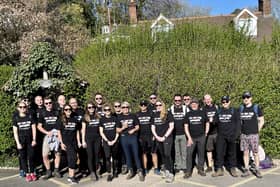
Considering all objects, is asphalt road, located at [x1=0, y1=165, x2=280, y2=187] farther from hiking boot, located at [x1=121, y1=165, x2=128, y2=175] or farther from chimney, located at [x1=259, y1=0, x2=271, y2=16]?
chimney, located at [x1=259, y1=0, x2=271, y2=16]

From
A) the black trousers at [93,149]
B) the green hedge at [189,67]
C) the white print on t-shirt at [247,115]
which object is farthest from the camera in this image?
the green hedge at [189,67]

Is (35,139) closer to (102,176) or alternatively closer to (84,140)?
(84,140)

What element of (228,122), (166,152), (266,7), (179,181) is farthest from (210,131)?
(266,7)

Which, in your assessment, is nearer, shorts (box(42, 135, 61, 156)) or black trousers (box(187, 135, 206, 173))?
black trousers (box(187, 135, 206, 173))

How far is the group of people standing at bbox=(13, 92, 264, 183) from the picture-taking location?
24.2 feet

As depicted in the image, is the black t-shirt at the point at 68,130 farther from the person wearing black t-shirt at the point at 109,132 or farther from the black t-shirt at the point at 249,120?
the black t-shirt at the point at 249,120

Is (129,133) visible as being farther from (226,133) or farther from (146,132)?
(226,133)

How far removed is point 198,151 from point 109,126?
1999 millimetres

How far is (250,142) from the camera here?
738 cm

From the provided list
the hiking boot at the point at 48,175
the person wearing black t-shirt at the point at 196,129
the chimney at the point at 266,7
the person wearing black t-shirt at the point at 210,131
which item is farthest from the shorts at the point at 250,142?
the chimney at the point at 266,7

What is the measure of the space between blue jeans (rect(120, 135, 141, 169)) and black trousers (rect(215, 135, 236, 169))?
1726 mm

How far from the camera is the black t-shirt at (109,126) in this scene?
24.3 ft

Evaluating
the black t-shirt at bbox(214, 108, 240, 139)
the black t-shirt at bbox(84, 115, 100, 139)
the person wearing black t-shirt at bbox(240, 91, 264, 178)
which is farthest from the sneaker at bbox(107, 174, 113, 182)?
the person wearing black t-shirt at bbox(240, 91, 264, 178)

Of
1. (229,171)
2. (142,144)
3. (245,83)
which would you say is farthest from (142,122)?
(245,83)
